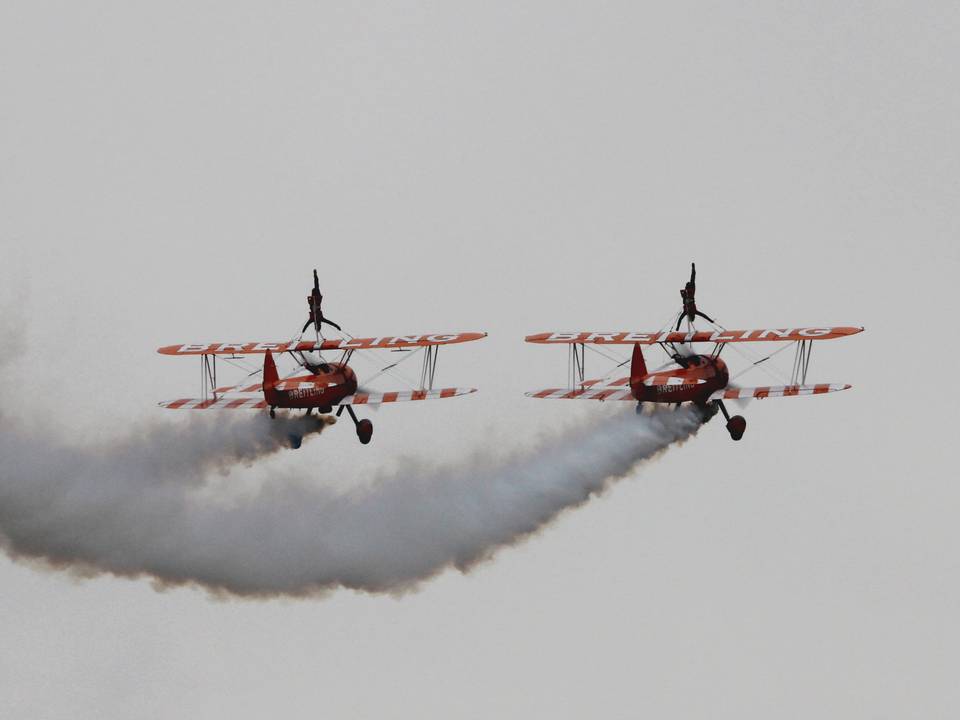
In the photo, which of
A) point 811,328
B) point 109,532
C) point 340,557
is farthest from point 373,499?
point 811,328

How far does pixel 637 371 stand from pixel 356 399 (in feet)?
22.5

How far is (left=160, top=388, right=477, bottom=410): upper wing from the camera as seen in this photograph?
249ft

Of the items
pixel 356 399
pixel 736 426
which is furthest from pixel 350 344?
pixel 736 426

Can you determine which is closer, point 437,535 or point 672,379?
point 672,379

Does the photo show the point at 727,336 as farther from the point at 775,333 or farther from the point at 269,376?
the point at 269,376

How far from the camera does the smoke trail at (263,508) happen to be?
78.3 metres

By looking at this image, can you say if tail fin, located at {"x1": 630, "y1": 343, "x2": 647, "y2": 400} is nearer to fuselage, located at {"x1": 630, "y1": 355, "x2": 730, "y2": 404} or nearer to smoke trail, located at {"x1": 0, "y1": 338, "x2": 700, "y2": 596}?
fuselage, located at {"x1": 630, "y1": 355, "x2": 730, "y2": 404}

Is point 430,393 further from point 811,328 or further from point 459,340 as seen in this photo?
point 811,328

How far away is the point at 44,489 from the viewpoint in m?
78.4

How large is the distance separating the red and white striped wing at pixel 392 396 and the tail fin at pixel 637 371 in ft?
14.1

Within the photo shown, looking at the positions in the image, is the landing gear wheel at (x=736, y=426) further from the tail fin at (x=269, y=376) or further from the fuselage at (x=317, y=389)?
the tail fin at (x=269, y=376)

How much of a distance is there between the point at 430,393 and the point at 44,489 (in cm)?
1021

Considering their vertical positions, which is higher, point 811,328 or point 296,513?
point 811,328

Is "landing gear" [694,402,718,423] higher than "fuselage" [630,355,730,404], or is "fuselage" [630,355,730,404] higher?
"fuselage" [630,355,730,404]
